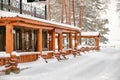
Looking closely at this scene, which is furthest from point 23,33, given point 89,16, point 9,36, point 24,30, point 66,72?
point 89,16

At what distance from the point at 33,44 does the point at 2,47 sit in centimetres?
686

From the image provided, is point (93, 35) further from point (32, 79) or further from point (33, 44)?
point (32, 79)

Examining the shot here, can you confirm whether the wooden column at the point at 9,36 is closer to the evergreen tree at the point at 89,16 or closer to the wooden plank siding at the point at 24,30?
the wooden plank siding at the point at 24,30

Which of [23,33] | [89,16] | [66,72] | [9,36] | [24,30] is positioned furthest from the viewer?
[89,16]

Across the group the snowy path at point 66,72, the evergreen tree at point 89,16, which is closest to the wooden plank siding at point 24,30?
the snowy path at point 66,72

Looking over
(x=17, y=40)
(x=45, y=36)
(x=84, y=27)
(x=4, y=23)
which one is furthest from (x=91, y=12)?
(x=4, y=23)

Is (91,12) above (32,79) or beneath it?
above

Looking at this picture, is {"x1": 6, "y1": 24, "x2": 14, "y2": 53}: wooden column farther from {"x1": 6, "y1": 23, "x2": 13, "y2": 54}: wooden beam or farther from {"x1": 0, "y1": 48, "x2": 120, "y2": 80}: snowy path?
{"x1": 0, "y1": 48, "x2": 120, "y2": 80}: snowy path

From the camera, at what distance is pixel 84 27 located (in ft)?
223

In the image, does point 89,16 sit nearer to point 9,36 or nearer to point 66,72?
point 9,36

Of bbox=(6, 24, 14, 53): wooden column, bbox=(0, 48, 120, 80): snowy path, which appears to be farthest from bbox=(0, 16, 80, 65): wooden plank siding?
bbox=(0, 48, 120, 80): snowy path

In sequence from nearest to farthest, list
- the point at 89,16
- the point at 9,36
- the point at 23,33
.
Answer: the point at 9,36 → the point at 23,33 → the point at 89,16

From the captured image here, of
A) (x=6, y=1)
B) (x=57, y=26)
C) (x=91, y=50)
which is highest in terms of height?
(x=6, y=1)

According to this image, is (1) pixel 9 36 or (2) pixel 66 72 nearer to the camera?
(2) pixel 66 72
